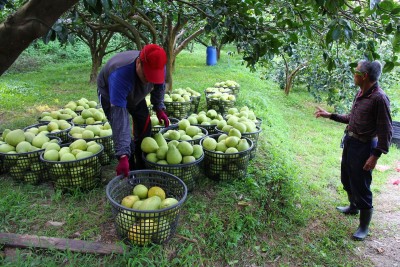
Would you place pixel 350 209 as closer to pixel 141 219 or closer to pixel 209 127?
pixel 209 127

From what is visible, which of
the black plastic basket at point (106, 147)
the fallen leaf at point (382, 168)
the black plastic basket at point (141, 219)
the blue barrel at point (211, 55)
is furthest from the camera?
the blue barrel at point (211, 55)

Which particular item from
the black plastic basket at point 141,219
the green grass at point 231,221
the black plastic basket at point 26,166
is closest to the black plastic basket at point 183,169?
the green grass at point 231,221

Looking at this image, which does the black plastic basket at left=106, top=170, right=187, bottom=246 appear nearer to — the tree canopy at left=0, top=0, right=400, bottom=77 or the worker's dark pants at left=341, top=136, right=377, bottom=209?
the tree canopy at left=0, top=0, right=400, bottom=77

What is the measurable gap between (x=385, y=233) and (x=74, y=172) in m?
3.66

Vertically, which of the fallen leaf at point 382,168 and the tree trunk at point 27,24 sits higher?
the tree trunk at point 27,24

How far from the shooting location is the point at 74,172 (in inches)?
124

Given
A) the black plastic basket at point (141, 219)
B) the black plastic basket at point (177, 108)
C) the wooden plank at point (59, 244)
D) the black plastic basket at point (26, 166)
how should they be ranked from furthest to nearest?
the black plastic basket at point (177, 108), the black plastic basket at point (26, 166), the wooden plank at point (59, 244), the black plastic basket at point (141, 219)

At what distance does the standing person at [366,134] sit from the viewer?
3.10 m

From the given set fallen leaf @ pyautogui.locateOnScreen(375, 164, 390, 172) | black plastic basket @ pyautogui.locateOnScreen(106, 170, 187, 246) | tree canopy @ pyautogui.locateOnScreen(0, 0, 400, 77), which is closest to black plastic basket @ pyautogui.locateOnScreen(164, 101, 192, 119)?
tree canopy @ pyautogui.locateOnScreen(0, 0, 400, 77)

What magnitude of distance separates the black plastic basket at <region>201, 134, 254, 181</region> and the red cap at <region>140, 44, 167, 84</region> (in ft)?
4.14

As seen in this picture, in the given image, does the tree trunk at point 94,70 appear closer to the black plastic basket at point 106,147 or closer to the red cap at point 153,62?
the black plastic basket at point 106,147

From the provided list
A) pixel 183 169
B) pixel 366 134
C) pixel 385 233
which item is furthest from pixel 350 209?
pixel 183 169

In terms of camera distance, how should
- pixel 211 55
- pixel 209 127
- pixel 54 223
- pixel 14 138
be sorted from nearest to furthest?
pixel 54 223, pixel 14 138, pixel 209 127, pixel 211 55

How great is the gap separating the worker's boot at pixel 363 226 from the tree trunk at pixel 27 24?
11.5ft
